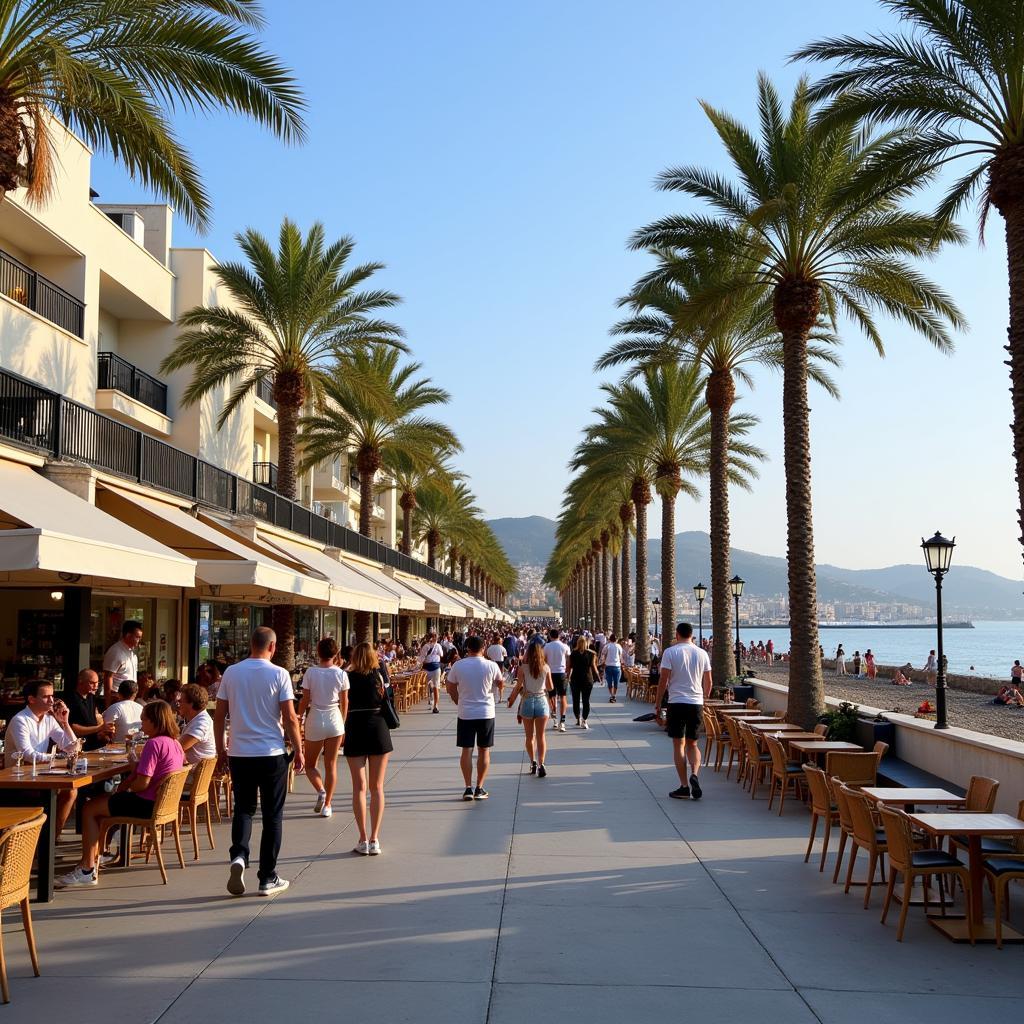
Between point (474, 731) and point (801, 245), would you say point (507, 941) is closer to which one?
point (474, 731)

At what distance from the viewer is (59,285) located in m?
23.0

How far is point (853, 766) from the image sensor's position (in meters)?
11.2

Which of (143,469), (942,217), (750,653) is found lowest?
(750,653)

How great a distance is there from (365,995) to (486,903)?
2.08 meters

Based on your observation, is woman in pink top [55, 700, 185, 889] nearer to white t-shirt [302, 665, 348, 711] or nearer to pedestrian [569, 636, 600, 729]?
white t-shirt [302, 665, 348, 711]

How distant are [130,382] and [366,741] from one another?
20.1 metres

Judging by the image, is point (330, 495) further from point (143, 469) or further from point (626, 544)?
point (143, 469)

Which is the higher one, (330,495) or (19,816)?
(330,495)

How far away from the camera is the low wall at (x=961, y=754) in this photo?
10492 mm

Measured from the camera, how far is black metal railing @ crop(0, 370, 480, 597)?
46.4 ft

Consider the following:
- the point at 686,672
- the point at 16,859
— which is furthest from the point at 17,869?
the point at 686,672

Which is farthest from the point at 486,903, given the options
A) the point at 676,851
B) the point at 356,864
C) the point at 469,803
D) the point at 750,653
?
the point at 750,653

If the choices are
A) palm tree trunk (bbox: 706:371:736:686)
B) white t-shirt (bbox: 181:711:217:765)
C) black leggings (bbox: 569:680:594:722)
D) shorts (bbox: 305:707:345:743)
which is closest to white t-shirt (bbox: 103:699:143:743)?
white t-shirt (bbox: 181:711:217:765)

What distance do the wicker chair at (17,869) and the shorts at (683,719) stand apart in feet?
26.2
